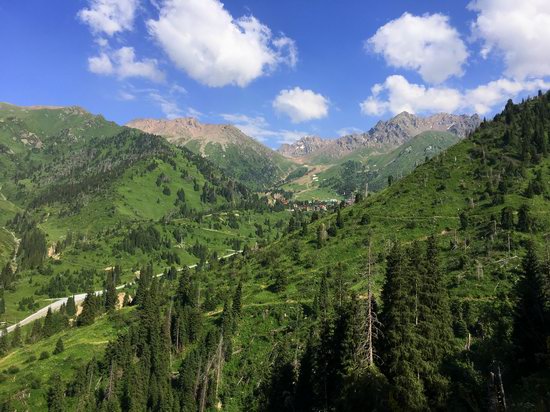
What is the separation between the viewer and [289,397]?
7938 centimetres

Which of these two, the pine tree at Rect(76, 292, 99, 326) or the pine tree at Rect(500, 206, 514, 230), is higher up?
the pine tree at Rect(500, 206, 514, 230)

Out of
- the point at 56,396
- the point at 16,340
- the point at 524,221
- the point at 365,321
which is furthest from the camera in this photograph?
the point at 16,340

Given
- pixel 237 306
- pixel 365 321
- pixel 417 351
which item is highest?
pixel 365 321

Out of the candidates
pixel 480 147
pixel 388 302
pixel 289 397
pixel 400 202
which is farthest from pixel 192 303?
pixel 480 147

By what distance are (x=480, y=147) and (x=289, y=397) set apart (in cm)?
15852

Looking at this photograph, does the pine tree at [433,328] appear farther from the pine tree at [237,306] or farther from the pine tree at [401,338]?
the pine tree at [237,306]

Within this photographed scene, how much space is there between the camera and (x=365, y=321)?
39.0 meters

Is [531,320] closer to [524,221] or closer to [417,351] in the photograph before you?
[417,351]

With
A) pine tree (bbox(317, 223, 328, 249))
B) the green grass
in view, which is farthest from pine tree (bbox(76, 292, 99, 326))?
pine tree (bbox(317, 223, 328, 249))

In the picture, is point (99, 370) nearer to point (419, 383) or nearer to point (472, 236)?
point (419, 383)

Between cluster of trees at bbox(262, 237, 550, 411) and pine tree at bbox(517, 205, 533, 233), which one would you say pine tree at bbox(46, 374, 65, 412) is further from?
pine tree at bbox(517, 205, 533, 233)

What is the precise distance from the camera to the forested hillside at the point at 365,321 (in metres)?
44.6

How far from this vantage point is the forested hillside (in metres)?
44.6

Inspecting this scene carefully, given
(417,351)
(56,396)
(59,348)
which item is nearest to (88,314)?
(59,348)
